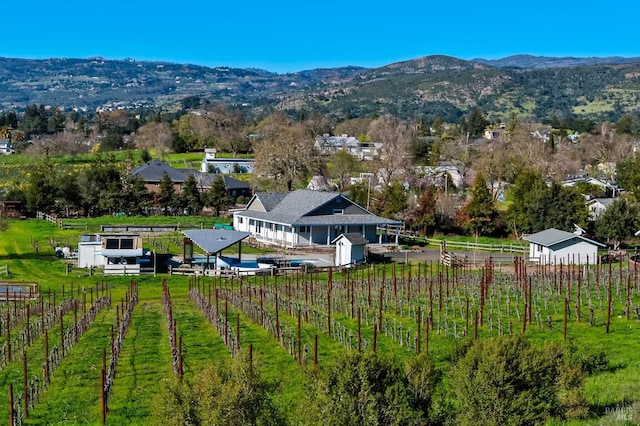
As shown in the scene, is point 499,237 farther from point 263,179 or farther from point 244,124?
point 244,124

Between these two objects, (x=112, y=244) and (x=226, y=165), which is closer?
(x=112, y=244)

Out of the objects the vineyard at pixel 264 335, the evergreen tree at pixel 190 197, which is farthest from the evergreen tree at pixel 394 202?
the vineyard at pixel 264 335

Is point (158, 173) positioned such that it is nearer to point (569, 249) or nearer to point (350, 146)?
point (350, 146)

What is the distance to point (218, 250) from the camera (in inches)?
1529

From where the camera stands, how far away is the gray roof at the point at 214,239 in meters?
39.2

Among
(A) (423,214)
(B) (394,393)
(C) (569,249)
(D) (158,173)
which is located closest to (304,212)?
(A) (423,214)

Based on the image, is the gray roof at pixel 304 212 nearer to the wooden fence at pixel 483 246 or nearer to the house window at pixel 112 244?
the wooden fence at pixel 483 246

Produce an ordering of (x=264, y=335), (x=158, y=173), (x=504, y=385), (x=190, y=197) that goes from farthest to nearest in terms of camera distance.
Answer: (x=158, y=173) < (x=190, y=197) < (x=264, y=335) < (x=504, y=385)

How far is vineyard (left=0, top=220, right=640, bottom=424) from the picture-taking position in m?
16.0

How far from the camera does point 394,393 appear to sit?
37.9ft

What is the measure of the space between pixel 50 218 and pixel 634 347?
51139mm

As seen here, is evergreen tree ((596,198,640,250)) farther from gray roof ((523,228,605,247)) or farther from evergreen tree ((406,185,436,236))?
evergreen tree ((406,185,436,236))

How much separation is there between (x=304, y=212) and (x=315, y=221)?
55.3 inches

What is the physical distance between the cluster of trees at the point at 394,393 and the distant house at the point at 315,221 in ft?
115
